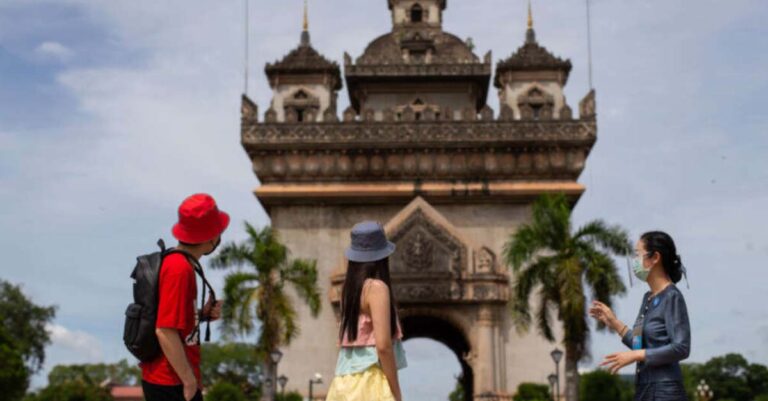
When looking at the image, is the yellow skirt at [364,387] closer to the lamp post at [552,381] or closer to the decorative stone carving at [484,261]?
the lamp post at [552,381]

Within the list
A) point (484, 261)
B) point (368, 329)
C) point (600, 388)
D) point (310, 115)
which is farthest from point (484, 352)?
point (368, 329)

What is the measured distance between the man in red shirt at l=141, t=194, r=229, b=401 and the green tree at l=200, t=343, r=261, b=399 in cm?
8676

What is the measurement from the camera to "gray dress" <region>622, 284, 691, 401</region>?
7141 millimetres

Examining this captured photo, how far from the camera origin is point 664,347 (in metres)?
7.15

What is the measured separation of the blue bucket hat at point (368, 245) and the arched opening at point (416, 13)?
38.2 m

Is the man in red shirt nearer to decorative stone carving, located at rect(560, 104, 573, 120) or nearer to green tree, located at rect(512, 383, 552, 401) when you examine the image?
green tree, located at rect(512, 383, 552, 401)

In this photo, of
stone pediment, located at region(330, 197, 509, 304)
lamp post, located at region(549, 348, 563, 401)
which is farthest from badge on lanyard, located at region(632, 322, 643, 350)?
stone pediment, located at region(330, 197, 509, 304)

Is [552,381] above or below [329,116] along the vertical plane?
below

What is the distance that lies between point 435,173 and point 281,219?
18.6 feet

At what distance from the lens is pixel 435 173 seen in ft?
121

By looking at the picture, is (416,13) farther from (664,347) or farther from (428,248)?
(664,347)

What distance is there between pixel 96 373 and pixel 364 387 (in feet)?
339

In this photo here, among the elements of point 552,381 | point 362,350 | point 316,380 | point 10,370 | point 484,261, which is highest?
point 484,261

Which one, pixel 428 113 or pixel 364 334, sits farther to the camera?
pixel 428 113
